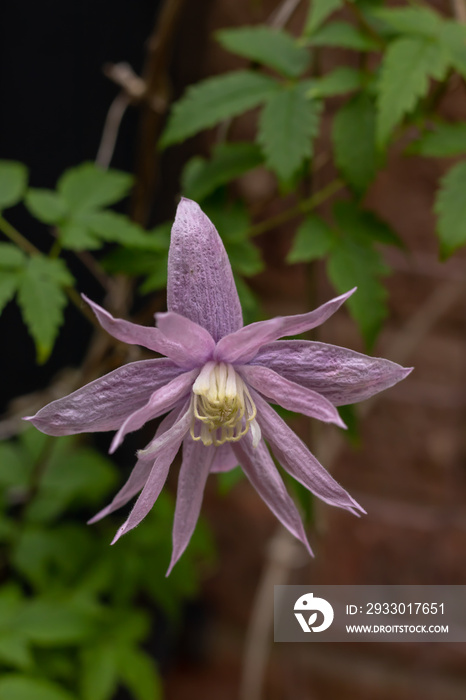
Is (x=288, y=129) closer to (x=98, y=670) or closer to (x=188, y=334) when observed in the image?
(x=188, y=334)

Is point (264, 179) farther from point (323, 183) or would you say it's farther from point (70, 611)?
point (70, 611)

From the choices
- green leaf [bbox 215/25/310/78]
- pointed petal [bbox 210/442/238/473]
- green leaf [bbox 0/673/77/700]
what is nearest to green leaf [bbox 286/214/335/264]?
green leaf [bbox 215/25/310/78]

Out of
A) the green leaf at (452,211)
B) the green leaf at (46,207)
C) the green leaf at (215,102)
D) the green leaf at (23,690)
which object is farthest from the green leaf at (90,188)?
the green leaf at (23,690)

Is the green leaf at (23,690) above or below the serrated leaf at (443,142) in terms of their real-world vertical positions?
below

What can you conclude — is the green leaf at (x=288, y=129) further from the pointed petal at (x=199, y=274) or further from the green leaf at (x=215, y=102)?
the pointed petal at (x=199, y=274)

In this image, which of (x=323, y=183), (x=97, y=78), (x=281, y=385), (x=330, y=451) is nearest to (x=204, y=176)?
(x=281, y=385)
